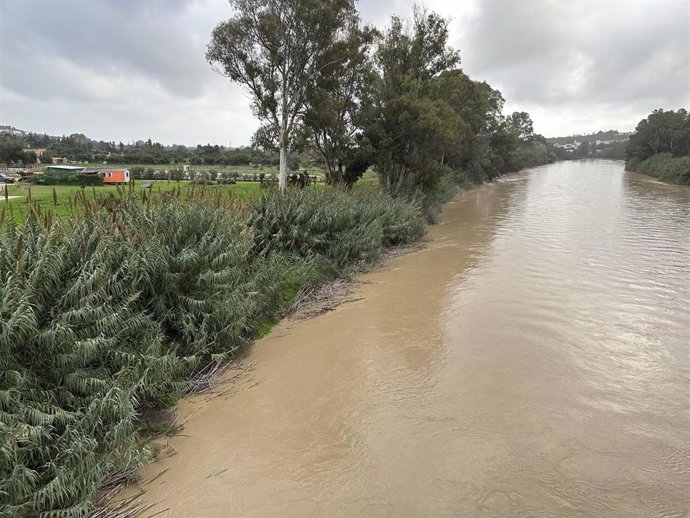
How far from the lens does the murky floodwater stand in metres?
3.87

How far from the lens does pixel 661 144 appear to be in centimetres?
6581

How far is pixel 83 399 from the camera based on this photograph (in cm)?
412

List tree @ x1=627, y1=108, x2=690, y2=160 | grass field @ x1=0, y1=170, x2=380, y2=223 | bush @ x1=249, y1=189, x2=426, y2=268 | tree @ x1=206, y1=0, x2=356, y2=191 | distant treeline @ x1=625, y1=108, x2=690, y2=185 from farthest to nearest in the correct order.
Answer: tree @ x1=627, y1=108, x2=690, y2=160 < distant treeline @ x1=625, y1=108, x2=690, y2=185 < tree @ x1=206, y1=0, x2=356, y2=191 < bush @ x1=249, y1=189, x2=426, y2=268 < grass field @ x1=0, y1=170, x2=380, y2=223

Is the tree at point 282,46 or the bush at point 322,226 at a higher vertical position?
the tree at point 282,46

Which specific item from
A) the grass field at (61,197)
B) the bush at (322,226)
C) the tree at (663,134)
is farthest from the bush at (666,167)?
the grass field at (61,197)

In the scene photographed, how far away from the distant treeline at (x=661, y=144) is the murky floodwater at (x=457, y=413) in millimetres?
53524

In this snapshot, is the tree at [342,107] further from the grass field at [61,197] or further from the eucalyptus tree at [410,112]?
the grass field at [61,197]

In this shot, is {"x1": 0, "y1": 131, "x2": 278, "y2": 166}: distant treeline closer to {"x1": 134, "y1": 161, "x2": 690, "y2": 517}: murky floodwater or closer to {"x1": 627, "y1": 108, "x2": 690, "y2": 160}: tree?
{"x1": 134, "y1": 161, "x2": 690, "y2": 517}: murky floodwater

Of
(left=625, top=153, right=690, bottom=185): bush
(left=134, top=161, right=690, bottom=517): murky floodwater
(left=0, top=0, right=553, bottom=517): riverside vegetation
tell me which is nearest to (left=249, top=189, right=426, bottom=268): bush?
(left=0, top=0, right=553, bottom=517): riverside vegetation

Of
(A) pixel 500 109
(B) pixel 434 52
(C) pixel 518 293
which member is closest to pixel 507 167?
(A) pixel 500 109

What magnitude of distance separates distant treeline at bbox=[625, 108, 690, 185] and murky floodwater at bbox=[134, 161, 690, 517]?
53.5 meters

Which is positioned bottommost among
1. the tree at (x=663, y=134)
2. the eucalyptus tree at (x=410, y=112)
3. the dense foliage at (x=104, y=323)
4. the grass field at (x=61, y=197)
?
the dense foliage at (x=104, y=323)

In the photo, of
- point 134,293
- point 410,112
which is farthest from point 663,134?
point 134,293

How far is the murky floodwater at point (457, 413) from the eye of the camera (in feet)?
12.7
